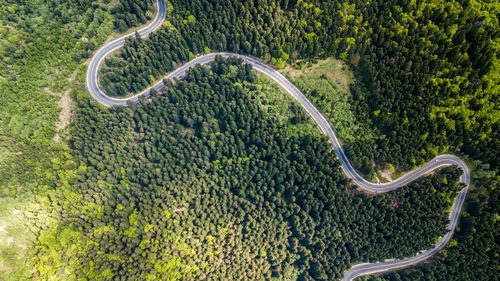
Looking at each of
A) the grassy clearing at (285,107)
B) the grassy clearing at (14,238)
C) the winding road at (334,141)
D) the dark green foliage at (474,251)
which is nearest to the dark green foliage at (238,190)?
the grassy clearing at (285,107)

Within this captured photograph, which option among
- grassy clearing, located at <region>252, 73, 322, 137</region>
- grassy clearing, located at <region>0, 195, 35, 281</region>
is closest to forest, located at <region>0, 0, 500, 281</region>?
grassy clearing, located at <region>252, 73, 322, 137</region>

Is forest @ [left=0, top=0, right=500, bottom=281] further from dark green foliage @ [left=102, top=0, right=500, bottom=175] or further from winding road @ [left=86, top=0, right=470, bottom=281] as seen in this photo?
winding road @ [left=86, top=0, right=470, bottom=281]

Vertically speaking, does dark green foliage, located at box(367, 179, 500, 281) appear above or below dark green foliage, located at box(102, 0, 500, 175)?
below

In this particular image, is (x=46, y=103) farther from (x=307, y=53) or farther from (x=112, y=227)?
(x=307, y=53)

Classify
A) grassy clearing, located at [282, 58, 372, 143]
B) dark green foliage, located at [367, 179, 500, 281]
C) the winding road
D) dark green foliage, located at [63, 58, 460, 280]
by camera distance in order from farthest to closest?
the winding road, grassy clearing, located at [282, 58, 372, 143], dark green foliage, located at [367, 179, 500, 281], dark green foliage, located at [63, 58, 460, 280]

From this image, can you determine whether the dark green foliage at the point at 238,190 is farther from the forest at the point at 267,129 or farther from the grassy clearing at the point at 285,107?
the grassy clearing at the point at 285,107

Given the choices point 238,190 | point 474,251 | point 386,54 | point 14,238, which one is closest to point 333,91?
point 386,54

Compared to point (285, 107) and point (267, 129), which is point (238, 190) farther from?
point (285, 107)

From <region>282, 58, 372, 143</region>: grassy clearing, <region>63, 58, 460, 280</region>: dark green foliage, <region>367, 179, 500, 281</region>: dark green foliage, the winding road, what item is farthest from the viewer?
the winding road
